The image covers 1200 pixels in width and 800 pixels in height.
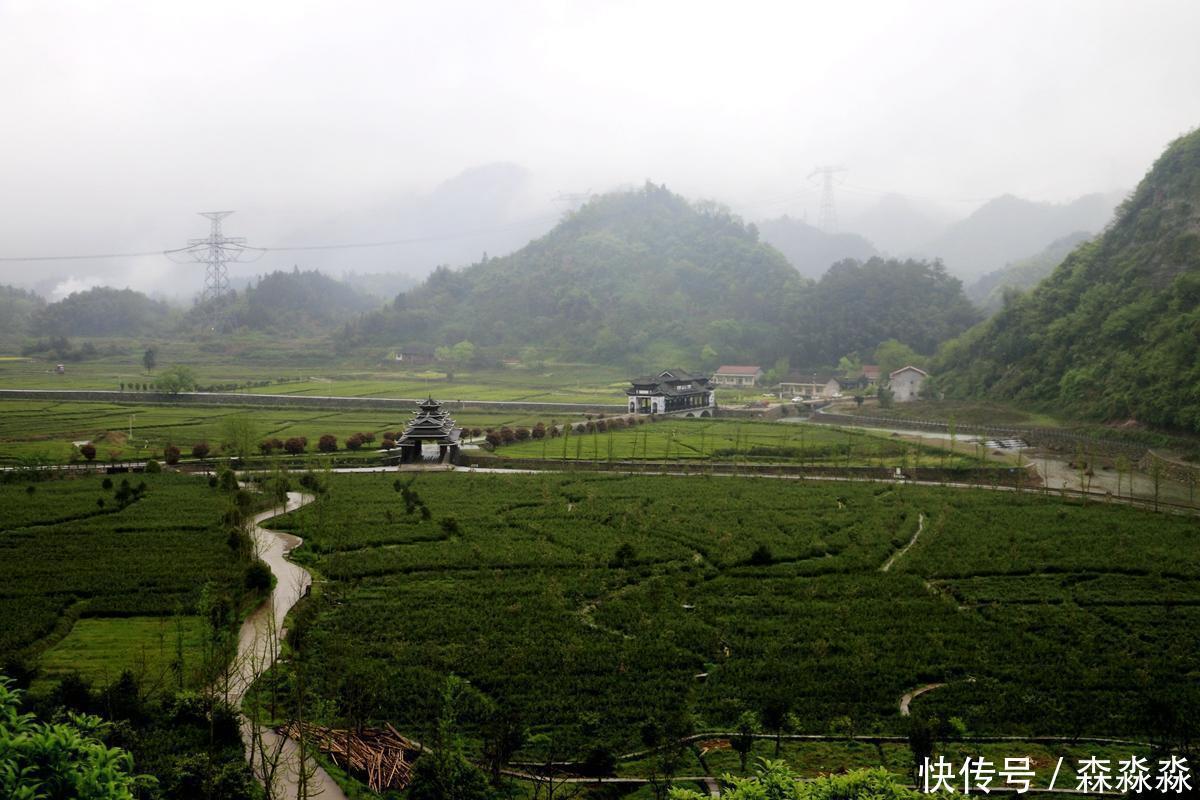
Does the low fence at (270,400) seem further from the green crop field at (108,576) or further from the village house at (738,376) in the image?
the green crop field at (108,576)

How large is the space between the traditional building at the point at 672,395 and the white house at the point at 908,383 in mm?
20896

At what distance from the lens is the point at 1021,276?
11950cm

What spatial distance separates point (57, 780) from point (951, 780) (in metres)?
10.5

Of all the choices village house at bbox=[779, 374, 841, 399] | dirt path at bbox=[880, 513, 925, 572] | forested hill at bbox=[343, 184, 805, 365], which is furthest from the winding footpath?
forested hill at bbox=[343, 184, 805, 365]

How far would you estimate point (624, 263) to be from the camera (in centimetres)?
13025

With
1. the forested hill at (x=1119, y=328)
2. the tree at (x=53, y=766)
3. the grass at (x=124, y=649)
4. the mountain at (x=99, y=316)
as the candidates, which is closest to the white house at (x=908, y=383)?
the forested hill at (x=1119, y=328)

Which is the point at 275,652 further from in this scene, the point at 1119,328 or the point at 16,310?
the point at 16,310

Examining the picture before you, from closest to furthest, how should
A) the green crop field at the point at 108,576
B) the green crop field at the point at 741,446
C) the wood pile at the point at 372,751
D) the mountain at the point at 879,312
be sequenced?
the wood pile at the point at 372,751, the green crop field at the point at 108,576, the green crop field at the point at 741,446, the mountain at the point at 879,312

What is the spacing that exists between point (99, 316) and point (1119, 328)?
127m

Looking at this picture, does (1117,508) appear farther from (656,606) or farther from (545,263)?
(545,263)

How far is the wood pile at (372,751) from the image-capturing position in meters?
11.9

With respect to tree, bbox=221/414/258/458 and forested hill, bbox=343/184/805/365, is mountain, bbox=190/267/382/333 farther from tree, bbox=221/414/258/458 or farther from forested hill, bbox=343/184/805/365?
tree, bbox=221/414/258/458

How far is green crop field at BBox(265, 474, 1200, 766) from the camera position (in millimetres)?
14000

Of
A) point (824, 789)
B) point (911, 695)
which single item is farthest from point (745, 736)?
point (911, 695)
